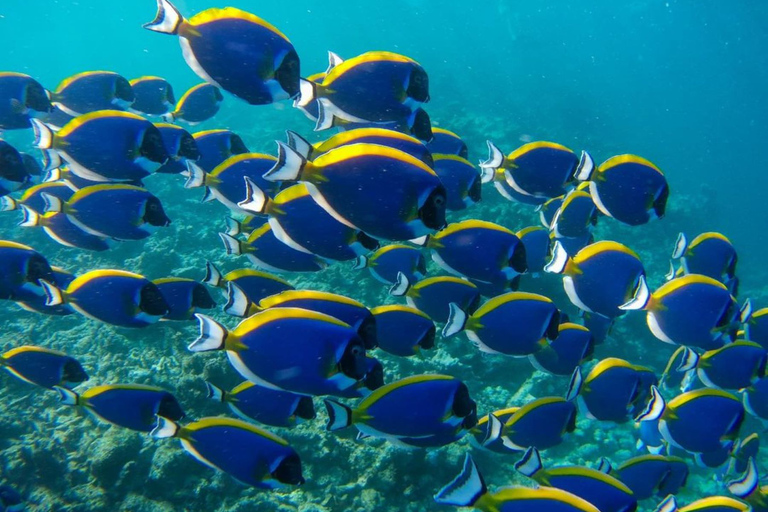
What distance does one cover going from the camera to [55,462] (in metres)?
4.70

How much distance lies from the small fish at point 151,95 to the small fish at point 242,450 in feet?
12.8

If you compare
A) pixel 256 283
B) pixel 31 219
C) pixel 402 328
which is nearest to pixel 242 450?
pixel 256 283

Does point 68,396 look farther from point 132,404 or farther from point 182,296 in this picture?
point 182,296

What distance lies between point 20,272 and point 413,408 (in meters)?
3.00

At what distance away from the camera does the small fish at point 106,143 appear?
278 centimetres

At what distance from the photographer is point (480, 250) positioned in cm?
276

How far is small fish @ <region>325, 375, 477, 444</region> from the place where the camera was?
7.83ft

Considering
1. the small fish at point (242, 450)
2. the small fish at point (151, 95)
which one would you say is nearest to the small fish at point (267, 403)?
the small fish at point (242, 450)

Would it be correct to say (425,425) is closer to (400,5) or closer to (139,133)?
→ (139,133)

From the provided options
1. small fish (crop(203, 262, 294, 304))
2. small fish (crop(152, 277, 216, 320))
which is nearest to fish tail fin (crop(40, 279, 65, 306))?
small fish (crop(152, 277, 216, 320))

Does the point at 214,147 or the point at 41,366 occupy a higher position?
the point at 214,147

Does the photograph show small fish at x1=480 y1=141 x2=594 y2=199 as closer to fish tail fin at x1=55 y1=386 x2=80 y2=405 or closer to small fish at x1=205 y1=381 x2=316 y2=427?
small fish at x1=205 y1=381 x2=316 y2=427

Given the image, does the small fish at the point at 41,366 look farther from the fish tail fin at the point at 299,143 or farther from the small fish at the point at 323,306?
the fish tail fin at the point at 299,143

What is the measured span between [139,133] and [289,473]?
8.05ft
